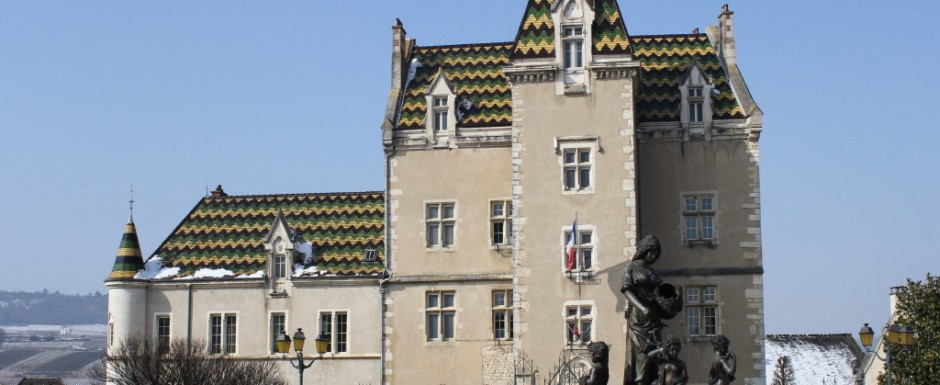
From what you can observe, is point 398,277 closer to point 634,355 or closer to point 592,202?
point 592,202

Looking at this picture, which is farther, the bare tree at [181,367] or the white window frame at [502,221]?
the white window frame at [502,221]

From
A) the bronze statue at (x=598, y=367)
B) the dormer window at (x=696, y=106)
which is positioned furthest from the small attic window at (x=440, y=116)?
the bronze statue at (x=598, y=367)

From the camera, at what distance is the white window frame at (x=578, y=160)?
45375 millimetres

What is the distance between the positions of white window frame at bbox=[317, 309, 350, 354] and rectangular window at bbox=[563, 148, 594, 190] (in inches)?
426

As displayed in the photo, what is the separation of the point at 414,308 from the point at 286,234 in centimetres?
660

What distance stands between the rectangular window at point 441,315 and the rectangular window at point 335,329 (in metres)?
4.06

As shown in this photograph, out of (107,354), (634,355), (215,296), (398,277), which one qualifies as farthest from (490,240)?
(634,355)

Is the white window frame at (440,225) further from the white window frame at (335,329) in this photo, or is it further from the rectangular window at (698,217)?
the rectangular window at (698,217)

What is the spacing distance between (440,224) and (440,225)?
1.4 inches

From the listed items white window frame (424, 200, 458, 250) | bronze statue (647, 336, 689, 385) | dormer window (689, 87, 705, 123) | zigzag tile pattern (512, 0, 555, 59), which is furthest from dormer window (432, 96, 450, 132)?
bronze statue (647, 336, 689, 385)

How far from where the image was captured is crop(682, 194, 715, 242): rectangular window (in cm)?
4766

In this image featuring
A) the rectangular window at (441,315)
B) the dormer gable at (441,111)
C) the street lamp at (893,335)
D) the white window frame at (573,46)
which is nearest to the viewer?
the street lamp at (893,335)

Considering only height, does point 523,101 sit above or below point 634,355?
above

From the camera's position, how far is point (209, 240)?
180 ft
